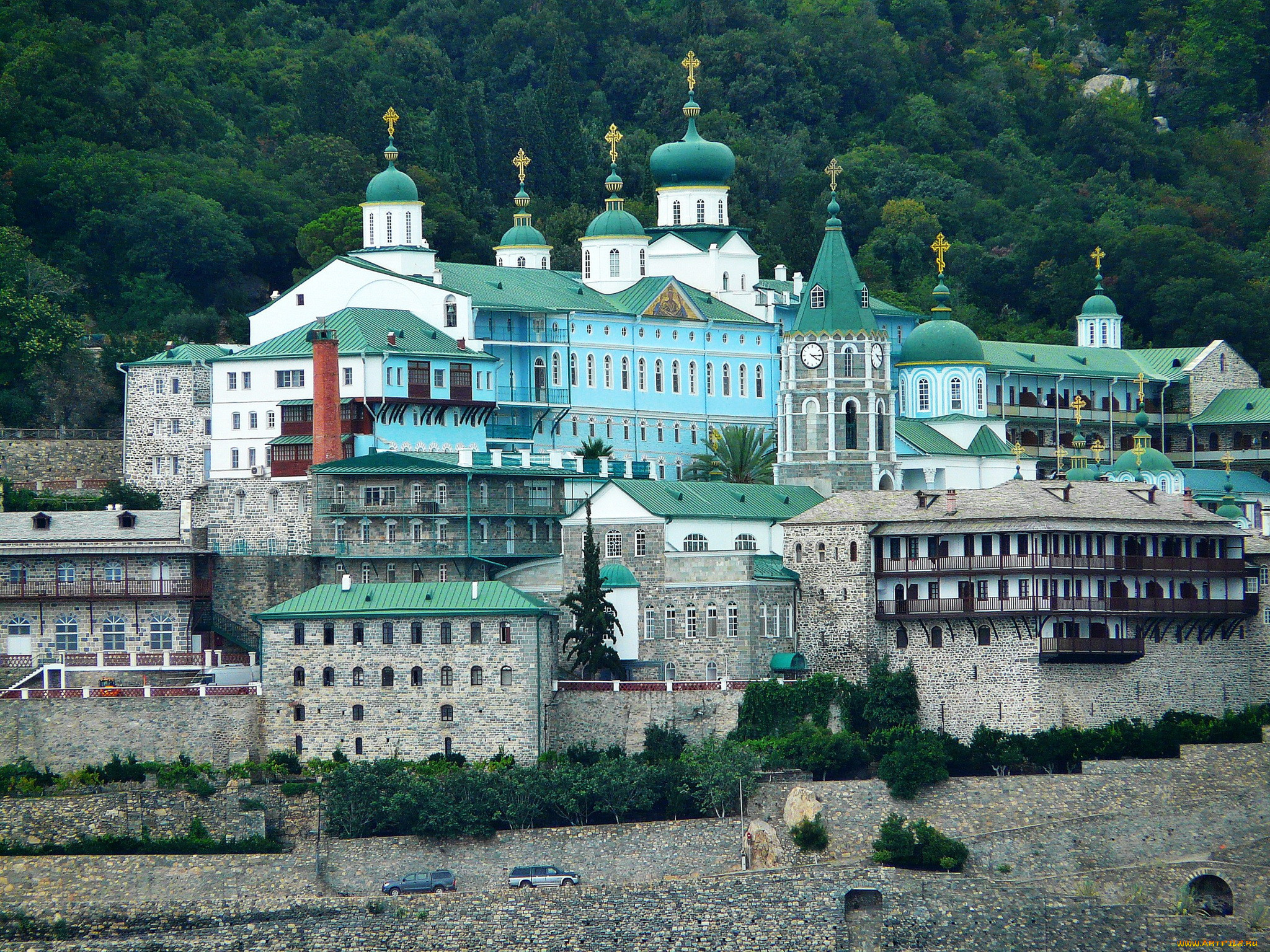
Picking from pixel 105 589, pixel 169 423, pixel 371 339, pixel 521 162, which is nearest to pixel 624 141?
pixel 521 162

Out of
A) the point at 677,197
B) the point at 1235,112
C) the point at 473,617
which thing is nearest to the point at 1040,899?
the point at 473,617

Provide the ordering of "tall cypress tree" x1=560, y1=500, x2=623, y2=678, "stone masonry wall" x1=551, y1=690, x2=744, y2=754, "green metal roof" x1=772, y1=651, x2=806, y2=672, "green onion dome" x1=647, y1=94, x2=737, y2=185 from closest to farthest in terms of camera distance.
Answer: "stone masonry wall" x1=551, y1=690, x2=744, y2=754 < "tall cypress tree" x1=560, y1=500, x2=623, y2=678 < "green metal roof" x1=772, y1=651, x2=806, y2=672 < "green onion dome" x1=647, y1=94, x2=737, y2=185

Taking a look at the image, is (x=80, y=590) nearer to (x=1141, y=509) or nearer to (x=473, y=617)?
(x=473, y=617)

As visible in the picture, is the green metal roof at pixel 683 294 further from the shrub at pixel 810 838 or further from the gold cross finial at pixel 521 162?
the shrub at pixel 810 838

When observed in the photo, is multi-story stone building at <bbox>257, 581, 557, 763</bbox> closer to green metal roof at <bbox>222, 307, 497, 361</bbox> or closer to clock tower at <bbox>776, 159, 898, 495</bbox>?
green metal roof at <bbox>222, 307, 497, 361</bbox>

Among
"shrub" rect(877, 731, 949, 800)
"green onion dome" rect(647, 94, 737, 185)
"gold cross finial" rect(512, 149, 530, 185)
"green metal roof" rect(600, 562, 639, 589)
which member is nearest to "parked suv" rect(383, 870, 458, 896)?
"shrub" rect(877, 731, 949, 800)

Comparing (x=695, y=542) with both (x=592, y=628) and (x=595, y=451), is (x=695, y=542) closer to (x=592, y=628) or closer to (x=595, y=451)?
(x=592, y=628)
